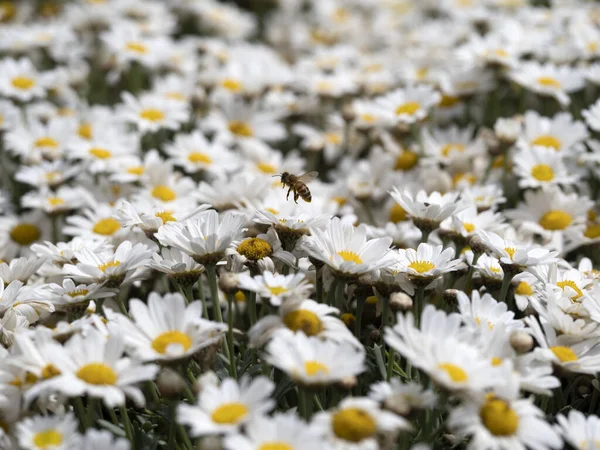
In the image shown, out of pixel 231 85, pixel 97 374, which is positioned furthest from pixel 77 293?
pixel 231 85

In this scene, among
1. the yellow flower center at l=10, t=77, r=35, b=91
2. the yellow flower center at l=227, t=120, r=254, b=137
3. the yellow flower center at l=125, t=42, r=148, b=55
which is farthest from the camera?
the yellow flower center at l=125, t=42, r=148, b=55

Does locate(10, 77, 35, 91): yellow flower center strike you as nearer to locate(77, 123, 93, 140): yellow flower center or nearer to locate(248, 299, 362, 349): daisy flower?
locate(77, 123, 93, 140): yellow flower center

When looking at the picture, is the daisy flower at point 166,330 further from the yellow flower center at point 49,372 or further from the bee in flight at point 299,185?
the bee in flight at point 299,185

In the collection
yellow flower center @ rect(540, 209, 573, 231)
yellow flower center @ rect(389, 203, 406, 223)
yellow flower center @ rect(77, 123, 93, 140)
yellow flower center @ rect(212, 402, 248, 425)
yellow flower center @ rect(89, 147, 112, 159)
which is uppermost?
yellow flower center @ rect(212, 402, 248, 425)

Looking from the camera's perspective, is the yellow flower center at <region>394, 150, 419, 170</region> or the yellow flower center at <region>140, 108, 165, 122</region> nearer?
the yellow flower center at <region>394, 150, 419, 170</region>

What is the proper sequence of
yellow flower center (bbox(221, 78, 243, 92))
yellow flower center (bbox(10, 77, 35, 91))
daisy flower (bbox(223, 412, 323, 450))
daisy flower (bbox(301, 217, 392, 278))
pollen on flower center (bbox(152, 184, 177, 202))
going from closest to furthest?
daisy flower (bbox(223, 412, 323, 450))
daisy flower (bbox(301, 217, 392, 278))
pollen on flower center (bbox(152, 184, 177, 202))
yellow flower center (bbox(10, 77, 35, 91))
yellow flower center (bbox(221, 78, 243, 92))

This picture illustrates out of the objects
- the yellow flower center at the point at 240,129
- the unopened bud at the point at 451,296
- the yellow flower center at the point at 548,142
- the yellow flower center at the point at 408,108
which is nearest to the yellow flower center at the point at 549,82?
the yellow flower center at the point at 548,142

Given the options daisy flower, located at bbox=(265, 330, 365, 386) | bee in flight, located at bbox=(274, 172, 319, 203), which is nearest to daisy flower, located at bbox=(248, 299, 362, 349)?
daisy flower, located at bbox=(265, 330, 365, 386)

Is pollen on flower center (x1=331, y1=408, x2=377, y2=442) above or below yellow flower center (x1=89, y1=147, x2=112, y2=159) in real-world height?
above
